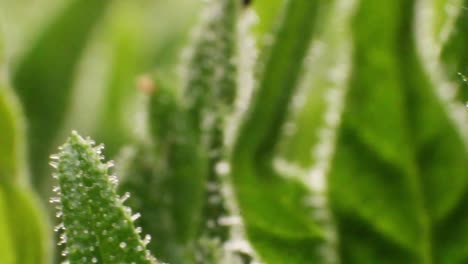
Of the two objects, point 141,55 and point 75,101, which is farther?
point 141,55

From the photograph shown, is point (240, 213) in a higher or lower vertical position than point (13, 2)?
lower

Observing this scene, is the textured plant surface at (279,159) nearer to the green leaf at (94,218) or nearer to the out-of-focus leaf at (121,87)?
the green leaf at (94,218)

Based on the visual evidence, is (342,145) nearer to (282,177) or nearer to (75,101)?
(282,177)

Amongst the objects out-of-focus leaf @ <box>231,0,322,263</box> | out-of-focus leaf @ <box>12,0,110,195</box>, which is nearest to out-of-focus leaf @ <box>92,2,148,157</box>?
out-of-focus leaf @ <box>12,0,110,195</box>

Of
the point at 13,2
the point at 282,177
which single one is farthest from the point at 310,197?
the point at 13,2

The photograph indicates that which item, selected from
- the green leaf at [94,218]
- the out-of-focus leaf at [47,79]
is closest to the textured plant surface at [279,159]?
the green leaf at [94,218]

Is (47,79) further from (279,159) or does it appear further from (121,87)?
(279,159)
